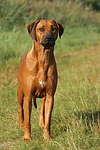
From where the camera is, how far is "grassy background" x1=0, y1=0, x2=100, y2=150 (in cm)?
309

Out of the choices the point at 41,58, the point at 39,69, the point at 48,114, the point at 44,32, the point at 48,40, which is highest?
the point at 44,32

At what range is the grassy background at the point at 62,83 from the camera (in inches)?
122

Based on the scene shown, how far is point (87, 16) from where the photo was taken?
14.4 metres

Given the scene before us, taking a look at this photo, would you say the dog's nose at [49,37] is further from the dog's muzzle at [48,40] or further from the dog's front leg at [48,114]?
the dog's front leg at [48,114]

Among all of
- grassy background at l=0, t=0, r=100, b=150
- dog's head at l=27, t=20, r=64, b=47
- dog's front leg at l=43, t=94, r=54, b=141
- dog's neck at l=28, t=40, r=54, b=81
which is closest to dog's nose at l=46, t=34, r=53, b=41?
dog's head at l=27, t=20, r=64, b=47

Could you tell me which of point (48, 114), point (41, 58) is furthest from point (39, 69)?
point (48, 114)

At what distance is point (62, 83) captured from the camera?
554cm

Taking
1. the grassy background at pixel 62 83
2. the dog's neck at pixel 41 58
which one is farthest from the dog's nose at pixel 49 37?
the grassy background at pixel 62 83

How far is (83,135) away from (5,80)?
311cm

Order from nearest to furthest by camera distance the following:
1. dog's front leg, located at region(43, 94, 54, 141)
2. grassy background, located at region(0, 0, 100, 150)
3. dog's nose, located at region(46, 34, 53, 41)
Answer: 1. dog's nose, located at region(46, 34, 53, 41)
2. grassy background, located at region(0, 0, 100, 150)
3. dog's front leg, located at region(43, 94, 54, 141)

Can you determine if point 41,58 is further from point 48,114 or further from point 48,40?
point 48,114

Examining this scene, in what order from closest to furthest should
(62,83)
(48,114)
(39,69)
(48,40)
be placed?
(48,40) < (39,69) < (48,114) < (62,83)

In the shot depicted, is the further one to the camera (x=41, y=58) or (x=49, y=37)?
(x=41, y=58)

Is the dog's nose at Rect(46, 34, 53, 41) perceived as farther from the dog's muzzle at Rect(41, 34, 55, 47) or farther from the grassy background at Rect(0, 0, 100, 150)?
the grassy background at Rect(0, 0, 100, 150)
